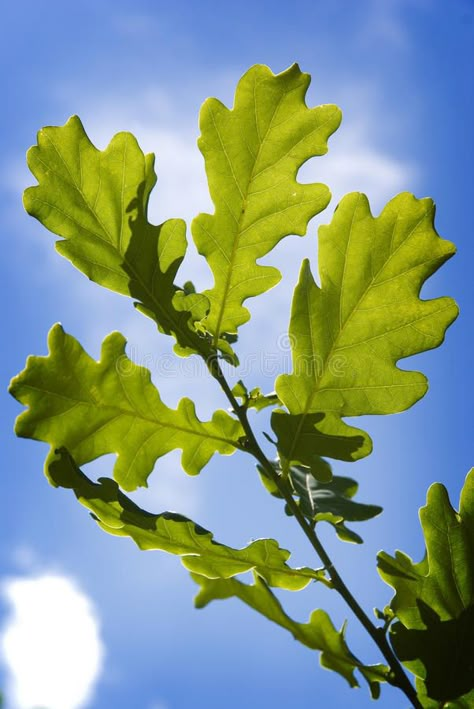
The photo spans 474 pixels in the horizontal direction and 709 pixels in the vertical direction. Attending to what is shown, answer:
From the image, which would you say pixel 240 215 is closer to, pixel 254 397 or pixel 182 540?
pixel 254 397

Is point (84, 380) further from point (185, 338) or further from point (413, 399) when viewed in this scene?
point (413, 399)

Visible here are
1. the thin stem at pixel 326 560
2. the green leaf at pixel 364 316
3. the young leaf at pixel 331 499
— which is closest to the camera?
the thin stem at pixel 326 560

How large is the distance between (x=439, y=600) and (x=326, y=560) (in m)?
0.33

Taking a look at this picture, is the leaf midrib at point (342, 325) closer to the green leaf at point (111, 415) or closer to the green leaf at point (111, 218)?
the green leaf at point (111, 415)

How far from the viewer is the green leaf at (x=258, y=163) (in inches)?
65.9

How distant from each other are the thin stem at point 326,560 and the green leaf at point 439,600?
76 millimetres

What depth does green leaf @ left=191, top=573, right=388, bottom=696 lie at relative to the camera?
1579mm

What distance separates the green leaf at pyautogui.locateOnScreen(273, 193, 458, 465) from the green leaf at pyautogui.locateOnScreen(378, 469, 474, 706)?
28 centimetres

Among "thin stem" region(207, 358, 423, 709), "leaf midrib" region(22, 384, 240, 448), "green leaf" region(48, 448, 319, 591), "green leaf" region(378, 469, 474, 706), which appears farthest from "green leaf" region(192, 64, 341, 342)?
"green leaf" region(378, 469, 474, 706)

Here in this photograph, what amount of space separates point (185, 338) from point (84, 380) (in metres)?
0.30

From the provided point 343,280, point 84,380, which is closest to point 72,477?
point 84,380

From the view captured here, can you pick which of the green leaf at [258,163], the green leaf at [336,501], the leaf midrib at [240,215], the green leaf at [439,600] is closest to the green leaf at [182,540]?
the green leaf at [439,600]

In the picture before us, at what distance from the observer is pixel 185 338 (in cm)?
174

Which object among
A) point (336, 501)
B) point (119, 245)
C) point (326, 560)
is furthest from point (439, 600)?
point (119, 245)
